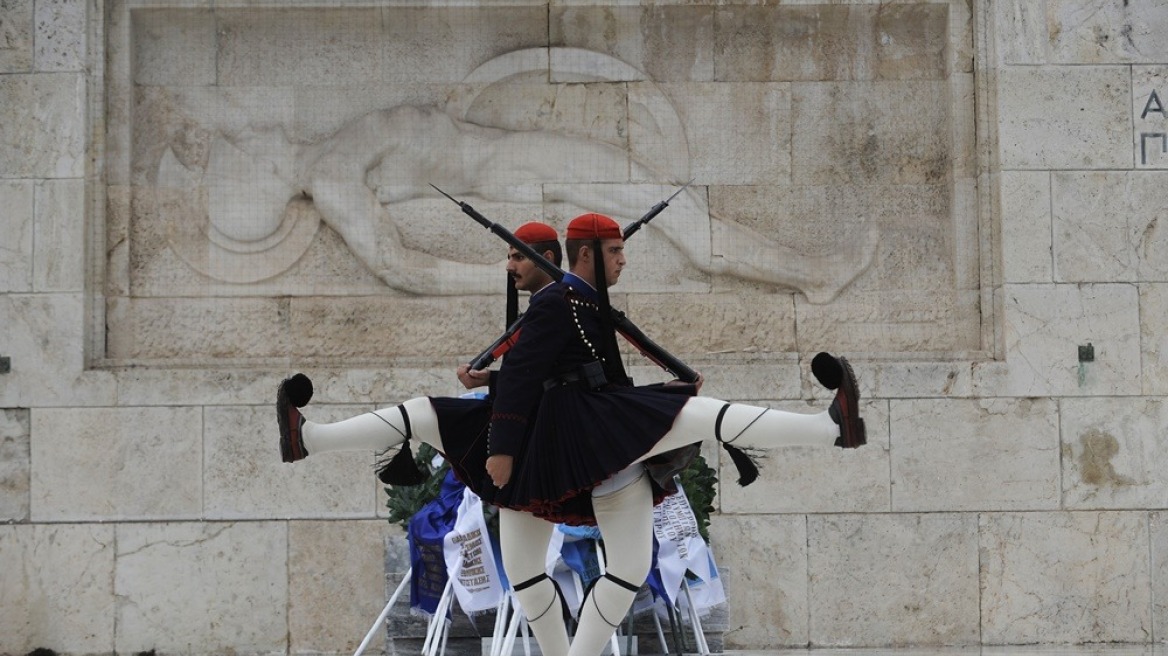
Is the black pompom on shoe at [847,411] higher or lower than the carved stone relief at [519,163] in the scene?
lower

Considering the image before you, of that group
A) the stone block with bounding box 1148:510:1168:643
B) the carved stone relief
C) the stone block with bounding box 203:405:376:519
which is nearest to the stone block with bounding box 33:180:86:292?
the carved stone relief

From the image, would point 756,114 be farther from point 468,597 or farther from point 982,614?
point 468,597

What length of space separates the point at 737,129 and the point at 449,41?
1.87 metres

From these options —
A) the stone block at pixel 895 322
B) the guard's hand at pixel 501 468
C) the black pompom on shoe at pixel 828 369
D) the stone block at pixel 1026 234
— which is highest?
the stone block at pixel 1026 234

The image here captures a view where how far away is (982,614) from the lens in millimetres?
8867

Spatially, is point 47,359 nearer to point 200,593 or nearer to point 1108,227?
point 200,593

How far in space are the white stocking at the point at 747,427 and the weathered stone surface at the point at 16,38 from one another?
5535mm

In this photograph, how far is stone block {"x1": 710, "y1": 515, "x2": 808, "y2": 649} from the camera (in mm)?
8836

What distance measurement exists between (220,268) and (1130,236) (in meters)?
5.50

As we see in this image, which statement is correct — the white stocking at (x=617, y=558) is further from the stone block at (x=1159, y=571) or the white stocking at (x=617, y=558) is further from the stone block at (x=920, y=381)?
the stone block at (x=1159, y=571)

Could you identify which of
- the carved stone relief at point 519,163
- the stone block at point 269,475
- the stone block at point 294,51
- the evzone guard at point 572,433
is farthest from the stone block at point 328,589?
the evzone guard at point 572,433

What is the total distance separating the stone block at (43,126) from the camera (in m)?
9.00

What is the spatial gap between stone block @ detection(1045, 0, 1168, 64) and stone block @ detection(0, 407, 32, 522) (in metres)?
6.50

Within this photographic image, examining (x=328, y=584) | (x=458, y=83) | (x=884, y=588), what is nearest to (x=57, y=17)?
(x=458, y=83)
